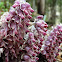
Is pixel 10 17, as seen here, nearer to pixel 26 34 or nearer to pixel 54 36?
pixel 26 34

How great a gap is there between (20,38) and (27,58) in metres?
0.21

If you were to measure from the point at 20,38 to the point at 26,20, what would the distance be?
0.16 meters

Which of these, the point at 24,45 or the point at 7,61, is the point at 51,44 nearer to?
the point at 24,45

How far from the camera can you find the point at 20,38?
1.07m

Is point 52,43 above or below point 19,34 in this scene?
below

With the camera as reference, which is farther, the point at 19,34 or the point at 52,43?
the point at 52,43

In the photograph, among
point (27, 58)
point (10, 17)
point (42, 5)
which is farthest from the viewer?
point (42, 5)

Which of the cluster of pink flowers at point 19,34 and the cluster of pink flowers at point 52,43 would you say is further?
the cluster of pink flowers at point 52,43

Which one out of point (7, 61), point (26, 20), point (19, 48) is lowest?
point (7, 61)

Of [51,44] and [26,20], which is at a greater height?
[26,20]

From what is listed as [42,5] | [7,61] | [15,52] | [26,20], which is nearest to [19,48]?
[15,52]

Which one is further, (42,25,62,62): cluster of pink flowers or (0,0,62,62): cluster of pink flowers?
(42,25,62,62): cluster of pink flowers

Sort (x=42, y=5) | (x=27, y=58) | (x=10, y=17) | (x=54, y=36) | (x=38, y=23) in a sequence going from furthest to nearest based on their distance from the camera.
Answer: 1. (x=42, y=5)
2. (x=54, y=36)
3. (x=38, y=23)
4. (x=27, y=58)
5. (x=10, y=17)

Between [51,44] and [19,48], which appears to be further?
[51,44]
